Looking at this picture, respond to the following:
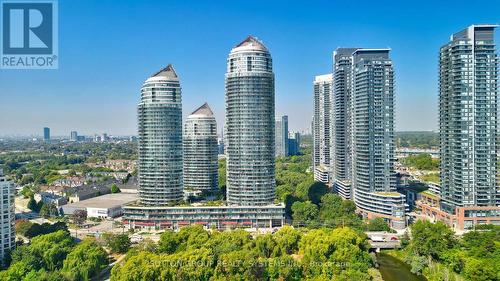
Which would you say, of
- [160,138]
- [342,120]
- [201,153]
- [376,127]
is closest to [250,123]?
[160,138]

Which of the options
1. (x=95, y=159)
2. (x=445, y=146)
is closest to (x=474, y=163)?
(x=445, y=146)

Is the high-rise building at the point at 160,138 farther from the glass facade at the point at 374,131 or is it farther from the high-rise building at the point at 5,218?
the glass facade at the point at 374,131

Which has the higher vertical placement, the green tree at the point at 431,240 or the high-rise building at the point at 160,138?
the high-rise building at the point at 160,138

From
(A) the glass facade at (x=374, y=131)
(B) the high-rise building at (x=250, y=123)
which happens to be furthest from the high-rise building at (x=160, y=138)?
(A) the glass facade at (x=374, y=131)

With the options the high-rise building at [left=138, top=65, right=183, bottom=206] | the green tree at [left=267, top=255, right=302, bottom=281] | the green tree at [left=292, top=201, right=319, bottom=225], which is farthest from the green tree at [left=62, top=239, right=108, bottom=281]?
the green tree at [left=292, top=201, right=319, bottom=225]

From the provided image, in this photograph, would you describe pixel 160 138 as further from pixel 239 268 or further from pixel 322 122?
pixel 322 122

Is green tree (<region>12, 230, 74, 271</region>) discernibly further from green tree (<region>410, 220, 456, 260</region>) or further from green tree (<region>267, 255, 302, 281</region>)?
green tree (<region>410, 220, 456, 260</region>)
